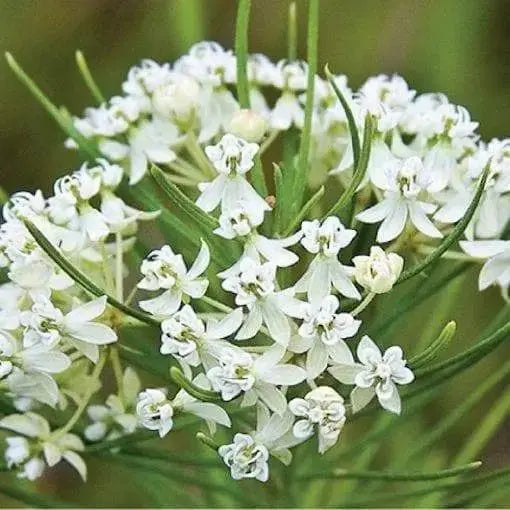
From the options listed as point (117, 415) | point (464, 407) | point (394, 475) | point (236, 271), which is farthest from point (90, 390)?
point (464, 407)

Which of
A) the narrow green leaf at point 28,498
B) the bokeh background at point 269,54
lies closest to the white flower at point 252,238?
the narrow green leaf at point 28,498

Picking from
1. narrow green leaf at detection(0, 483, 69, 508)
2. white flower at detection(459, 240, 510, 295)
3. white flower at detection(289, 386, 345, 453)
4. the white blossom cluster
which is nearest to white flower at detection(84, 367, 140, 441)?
the white blossom cluster

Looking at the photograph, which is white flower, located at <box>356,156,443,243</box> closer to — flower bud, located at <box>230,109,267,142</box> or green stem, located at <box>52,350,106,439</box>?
flower bud, located at <box>230,109,267,142</box>

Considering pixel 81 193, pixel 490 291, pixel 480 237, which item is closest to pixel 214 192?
pixel 81 193

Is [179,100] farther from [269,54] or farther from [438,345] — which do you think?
[269,54]

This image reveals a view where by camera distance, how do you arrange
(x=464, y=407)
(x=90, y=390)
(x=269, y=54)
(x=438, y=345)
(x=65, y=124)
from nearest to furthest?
(x=438, y=345) < (x=90, y=390) < (x=65, y=124) < (x=464, y=407) < (x=269, y=54)

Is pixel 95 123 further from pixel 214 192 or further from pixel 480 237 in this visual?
pixel 480 237
